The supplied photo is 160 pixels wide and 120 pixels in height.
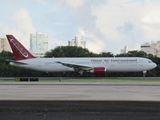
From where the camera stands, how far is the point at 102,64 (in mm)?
57562

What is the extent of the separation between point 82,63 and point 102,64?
383cm

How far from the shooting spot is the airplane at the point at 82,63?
185 feet

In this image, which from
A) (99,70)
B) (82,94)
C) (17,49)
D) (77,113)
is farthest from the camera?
(17,49)

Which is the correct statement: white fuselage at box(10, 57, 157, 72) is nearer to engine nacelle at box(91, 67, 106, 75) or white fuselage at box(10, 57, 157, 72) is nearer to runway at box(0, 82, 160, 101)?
engine nacelle at box(91, 67, 106, 75)

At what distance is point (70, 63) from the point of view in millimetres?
57719

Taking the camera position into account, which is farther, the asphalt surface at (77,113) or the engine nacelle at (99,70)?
the engine nacelle at (99,70)

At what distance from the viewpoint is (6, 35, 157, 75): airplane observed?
5638cm

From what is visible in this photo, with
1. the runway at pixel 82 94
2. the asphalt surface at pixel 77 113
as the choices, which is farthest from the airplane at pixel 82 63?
the asphalt surface at pixel 77 113

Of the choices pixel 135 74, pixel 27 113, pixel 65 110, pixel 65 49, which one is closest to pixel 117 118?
pixel 65 110

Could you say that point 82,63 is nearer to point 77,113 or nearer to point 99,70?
point 99,70

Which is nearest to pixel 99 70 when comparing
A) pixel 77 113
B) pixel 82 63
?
pixel 82 63

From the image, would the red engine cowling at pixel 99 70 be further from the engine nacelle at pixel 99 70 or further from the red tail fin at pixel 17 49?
the red tail fin at pixel 17 49

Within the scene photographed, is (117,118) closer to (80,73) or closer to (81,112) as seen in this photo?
(81,112)

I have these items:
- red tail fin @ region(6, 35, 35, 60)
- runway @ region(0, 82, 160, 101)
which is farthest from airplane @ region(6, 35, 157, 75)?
runway @ region(0, 82, 160, 101)
